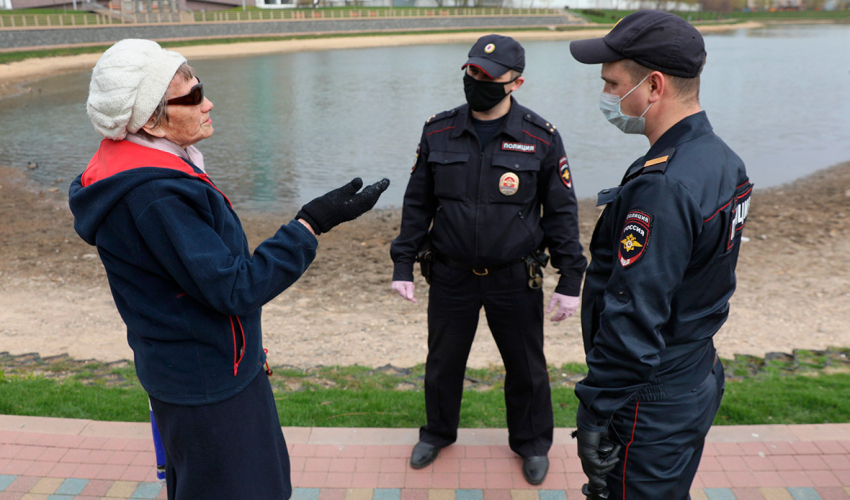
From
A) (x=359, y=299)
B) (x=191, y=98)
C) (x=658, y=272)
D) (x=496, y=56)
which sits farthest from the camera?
(x=359, y=299)

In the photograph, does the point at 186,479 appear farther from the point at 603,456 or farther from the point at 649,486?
the point at 649,486

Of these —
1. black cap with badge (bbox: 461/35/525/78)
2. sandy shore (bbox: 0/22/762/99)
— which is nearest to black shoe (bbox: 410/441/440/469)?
black cap with badge (bbox: 461/35/525/78)

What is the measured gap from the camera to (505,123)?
3336mm

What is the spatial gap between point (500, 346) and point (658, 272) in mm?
1719

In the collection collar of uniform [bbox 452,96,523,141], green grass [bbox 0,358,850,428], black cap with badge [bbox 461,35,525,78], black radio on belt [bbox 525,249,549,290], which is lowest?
green grass [bbox 0,358,850,428]

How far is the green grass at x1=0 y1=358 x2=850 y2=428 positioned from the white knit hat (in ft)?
7.99

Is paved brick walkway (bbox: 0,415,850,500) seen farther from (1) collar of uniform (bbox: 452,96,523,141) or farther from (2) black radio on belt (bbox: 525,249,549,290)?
(1) collar of uniform (bbox: 452,96,523,141)

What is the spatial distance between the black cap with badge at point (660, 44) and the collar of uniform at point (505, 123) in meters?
1.24

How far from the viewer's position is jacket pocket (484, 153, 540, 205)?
3254mm

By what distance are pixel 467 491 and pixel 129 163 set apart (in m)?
2.26

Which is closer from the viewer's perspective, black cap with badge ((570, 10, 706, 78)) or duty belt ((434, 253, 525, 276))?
black cap with badge ((570, 10, 706, 78))

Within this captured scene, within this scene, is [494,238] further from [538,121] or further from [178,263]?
[178,263]

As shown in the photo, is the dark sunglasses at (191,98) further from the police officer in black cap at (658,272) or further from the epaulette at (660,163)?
the epaulette at (660,163)

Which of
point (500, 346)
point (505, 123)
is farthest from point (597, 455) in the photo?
point (505, 123)
